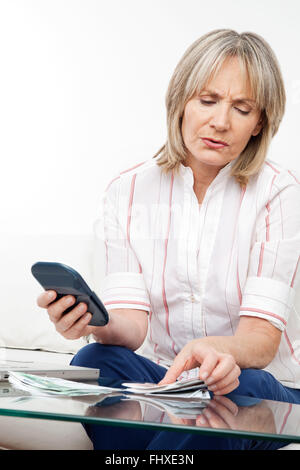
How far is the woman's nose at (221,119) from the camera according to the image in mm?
1511

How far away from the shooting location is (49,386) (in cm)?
98

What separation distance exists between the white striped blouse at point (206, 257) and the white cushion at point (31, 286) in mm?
586

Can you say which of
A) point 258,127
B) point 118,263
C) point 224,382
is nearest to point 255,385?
point 224,382

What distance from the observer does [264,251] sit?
5.03 ft

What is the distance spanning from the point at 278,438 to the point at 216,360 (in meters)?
0.32

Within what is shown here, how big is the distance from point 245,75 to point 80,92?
1361mm

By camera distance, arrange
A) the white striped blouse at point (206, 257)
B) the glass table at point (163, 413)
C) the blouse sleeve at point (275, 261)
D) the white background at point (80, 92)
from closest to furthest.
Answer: the glass table at point (163, 413)
the blouse sleeve at point (275, 261)
the white striped blouse at point (206, 257)
the white background at point (80, 92)

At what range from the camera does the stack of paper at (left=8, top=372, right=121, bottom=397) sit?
37.4 inches

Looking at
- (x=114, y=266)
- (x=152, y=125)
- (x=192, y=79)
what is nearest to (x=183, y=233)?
(x=114, y=266)

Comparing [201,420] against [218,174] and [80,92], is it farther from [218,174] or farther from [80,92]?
[80,92]

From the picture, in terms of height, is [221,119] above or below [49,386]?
above

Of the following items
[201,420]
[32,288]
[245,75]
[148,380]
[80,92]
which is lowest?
[32,288]

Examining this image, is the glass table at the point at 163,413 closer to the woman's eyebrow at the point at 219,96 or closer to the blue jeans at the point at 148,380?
the blue jeans at the point at 148,380

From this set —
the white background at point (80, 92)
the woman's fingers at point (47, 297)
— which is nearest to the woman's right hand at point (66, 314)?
the woman's fingers at point (47, 297)
